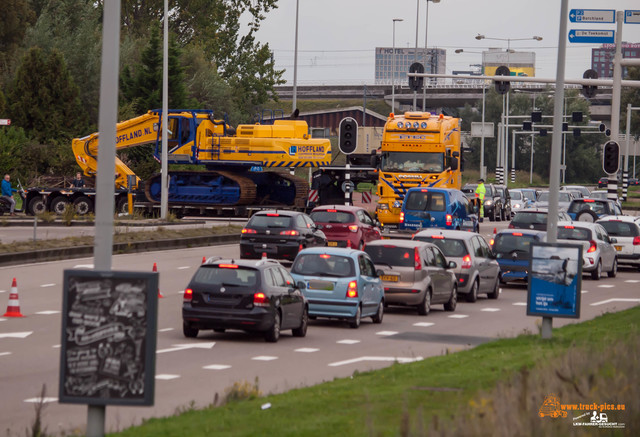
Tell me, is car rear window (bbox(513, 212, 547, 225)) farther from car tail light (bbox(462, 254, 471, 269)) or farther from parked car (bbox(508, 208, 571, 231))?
car tail light (bbox(462, 254, 471, 269))

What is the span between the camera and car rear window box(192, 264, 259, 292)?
746 inches

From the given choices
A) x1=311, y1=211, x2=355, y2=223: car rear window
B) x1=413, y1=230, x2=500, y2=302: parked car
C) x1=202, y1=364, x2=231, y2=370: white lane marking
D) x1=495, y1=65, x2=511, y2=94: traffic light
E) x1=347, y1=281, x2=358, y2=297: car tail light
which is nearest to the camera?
x1=202, y1=364, x2=231, y2=370: white lane marking

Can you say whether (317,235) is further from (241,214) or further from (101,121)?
(101,121)

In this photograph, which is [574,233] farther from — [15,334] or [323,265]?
[15,334]

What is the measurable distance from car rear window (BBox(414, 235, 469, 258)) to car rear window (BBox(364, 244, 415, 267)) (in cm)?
352

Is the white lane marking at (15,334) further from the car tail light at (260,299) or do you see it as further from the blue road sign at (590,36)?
the blue road sign at (590,36)

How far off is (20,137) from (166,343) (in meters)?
40.8

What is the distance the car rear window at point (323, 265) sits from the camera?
21703 millimetres

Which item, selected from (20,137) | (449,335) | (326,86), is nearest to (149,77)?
(20,137)

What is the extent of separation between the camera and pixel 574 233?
33938mm

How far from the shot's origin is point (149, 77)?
218 feet

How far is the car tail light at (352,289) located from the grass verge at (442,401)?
21.6 feet

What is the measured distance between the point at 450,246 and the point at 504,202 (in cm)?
3768

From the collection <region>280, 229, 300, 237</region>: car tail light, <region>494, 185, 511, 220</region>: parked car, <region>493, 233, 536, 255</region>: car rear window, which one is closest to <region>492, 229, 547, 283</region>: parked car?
<region>493, 233, 536, 255</region>: car rear window
